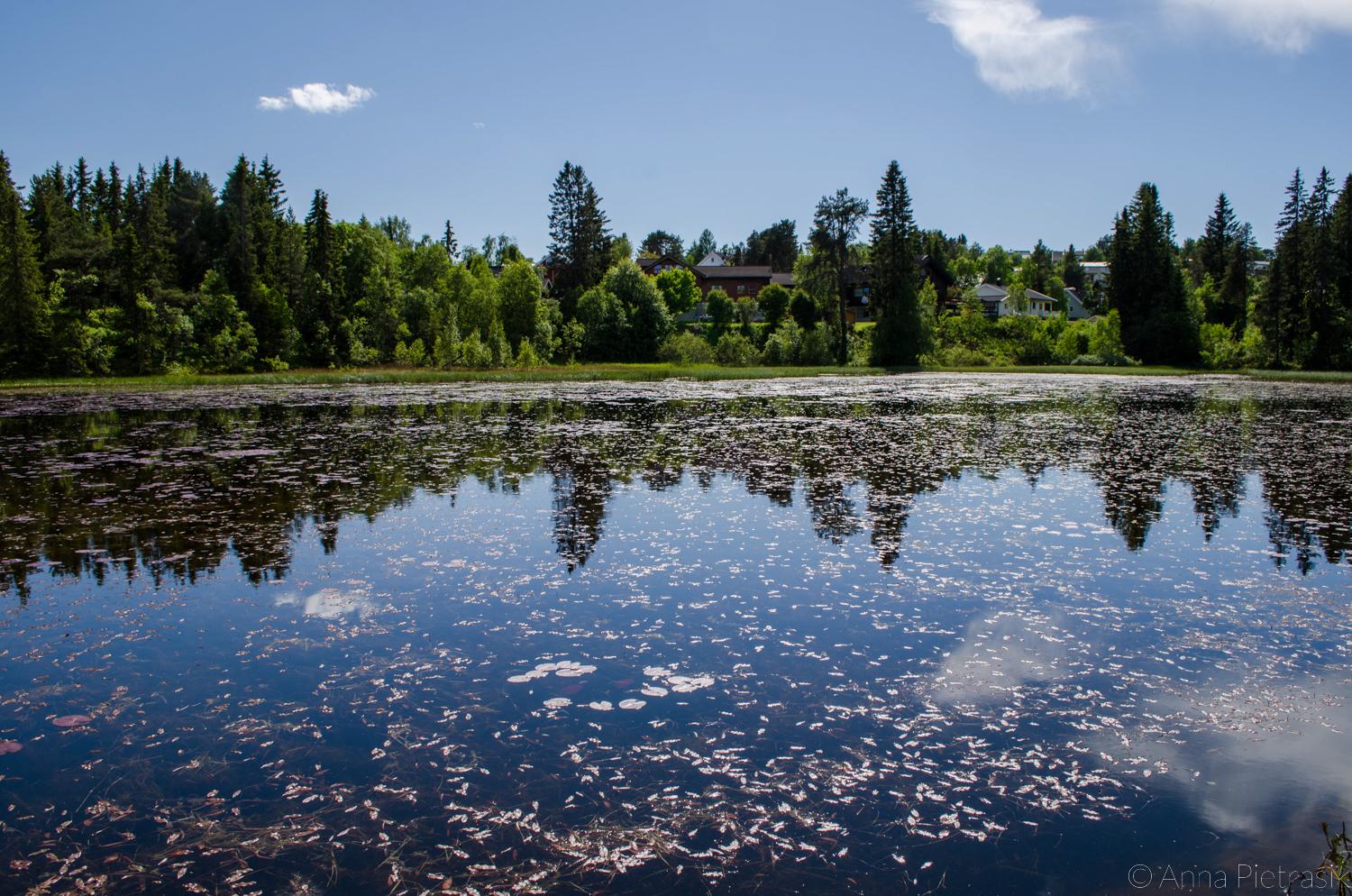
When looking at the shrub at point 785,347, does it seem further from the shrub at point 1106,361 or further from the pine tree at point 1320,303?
the pine tree at point 1320,303

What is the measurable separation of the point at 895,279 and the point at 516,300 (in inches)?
1307

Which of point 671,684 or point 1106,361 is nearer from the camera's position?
point 671,684

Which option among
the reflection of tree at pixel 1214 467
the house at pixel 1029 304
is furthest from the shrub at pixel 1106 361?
the reflection of tree at pixel 1214 467

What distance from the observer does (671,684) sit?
6.79 metres

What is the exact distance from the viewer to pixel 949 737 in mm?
5859

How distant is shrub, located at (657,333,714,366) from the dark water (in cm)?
5372

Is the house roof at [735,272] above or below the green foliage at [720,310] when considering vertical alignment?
above

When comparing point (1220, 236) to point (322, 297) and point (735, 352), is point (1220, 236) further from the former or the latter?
point (322, 297)

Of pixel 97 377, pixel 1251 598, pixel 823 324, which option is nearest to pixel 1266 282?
pixel 823 324

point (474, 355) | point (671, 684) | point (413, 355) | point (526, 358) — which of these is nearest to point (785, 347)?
point (526, 358)

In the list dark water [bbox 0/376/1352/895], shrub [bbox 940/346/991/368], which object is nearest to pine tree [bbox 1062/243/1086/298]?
shrub [bbox 940/346/991/368]

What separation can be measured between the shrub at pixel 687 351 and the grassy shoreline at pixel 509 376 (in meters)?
3.99

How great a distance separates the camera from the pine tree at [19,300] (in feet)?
175

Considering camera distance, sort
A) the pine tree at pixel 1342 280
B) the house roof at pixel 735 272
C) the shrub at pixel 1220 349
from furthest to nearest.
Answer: the house roof at pixel 735 272, the shrub at pixel 1220 349, the pine tree at pixel 1342 280
